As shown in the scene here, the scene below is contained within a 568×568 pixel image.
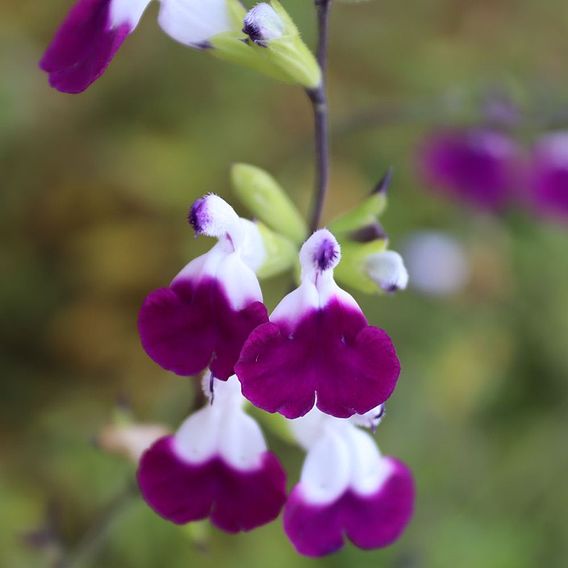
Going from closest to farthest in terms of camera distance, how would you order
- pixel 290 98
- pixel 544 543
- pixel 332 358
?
1. pixel 332 358
2. pixel 544 543
3. pixel 290 98

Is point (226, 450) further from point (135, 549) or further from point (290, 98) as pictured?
point (290, 98)

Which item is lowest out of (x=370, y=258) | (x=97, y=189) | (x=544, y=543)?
(x=544, y=543)

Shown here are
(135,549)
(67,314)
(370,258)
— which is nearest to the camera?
(370,258)

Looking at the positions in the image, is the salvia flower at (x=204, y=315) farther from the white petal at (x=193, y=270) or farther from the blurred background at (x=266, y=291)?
the blurred background at (x=266, y=291)

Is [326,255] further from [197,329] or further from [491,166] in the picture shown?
[491,166]

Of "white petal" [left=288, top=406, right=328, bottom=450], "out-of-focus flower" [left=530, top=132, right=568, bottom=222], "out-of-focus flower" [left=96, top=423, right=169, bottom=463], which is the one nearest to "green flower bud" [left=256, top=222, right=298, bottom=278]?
"white petal" [left=288, top=406, right=328, bottom=450]

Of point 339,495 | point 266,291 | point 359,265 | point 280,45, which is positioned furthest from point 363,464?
point 266,291

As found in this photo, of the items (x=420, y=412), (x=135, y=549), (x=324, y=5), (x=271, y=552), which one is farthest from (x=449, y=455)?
(x=324, y=5)

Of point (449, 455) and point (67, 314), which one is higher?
point (67, 314)
